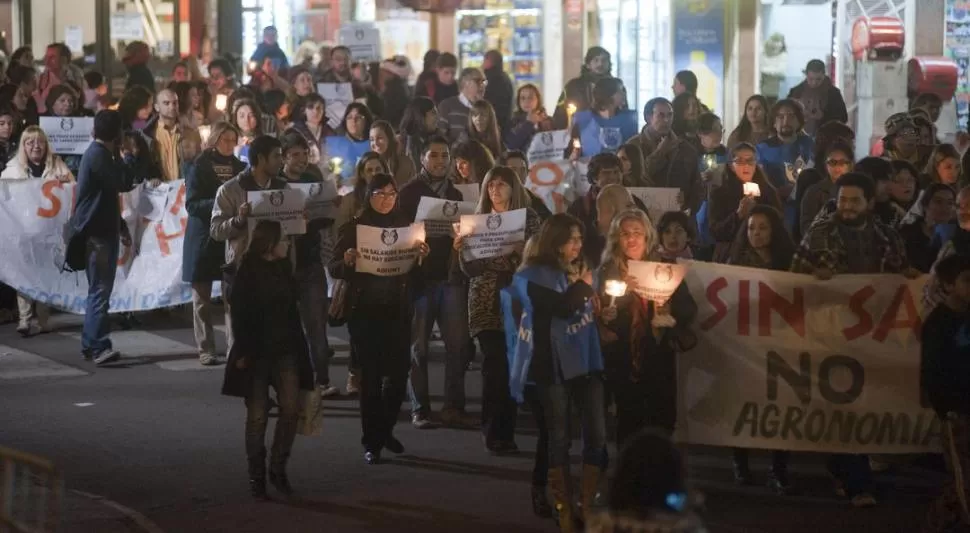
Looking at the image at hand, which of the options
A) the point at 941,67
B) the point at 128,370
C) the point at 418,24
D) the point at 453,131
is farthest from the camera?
the point at 418,24

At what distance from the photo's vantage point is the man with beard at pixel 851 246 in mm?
10086

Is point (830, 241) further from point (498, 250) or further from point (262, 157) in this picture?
point (262, 157)

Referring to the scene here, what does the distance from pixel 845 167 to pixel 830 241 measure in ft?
6.50

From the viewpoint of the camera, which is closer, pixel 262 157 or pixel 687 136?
pixel 262 157

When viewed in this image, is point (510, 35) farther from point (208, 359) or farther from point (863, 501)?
point (863, 501)

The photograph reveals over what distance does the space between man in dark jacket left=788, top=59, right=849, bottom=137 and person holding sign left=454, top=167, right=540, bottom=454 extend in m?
8.72

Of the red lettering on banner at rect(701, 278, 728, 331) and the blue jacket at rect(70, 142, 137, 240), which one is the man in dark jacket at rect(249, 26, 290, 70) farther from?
the red lettering on banner at rect(701, 278, 728, 331)

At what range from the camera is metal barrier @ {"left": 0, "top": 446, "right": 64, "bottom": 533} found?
22.2 ft

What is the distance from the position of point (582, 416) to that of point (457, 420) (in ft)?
9.40

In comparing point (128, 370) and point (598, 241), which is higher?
point (598, 241)

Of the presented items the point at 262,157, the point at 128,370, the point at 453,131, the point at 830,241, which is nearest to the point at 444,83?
the point at 453,131

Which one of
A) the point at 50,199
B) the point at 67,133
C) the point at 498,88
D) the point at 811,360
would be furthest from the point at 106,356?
the point at 498,88

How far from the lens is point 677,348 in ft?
32.2

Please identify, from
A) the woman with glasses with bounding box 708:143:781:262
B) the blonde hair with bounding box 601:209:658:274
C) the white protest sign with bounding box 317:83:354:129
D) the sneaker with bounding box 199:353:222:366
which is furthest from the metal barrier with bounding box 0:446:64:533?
the white protest sign with bounding box 317:83:354:129
